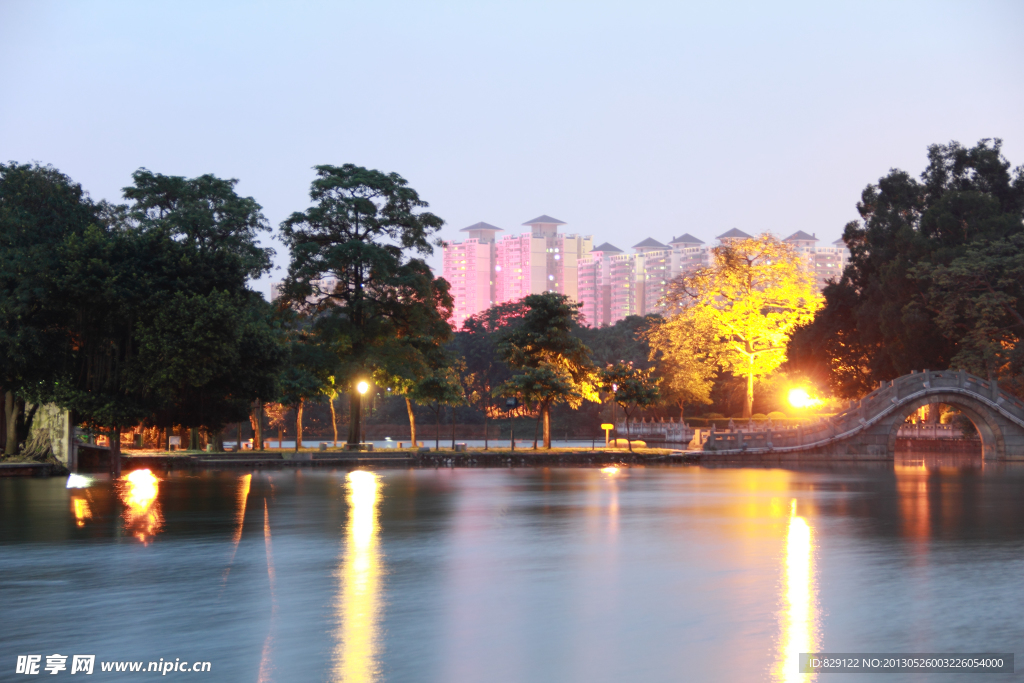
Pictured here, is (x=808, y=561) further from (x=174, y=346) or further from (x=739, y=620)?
(x=174, y=346)

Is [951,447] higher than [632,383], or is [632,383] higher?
[632,383]

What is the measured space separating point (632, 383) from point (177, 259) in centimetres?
3004

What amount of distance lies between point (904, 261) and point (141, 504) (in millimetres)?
51059

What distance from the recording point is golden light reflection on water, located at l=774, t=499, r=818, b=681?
31.3 feet

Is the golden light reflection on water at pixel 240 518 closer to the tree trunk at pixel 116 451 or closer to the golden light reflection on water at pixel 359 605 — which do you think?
the golden light reflection on water at pixel 359 605

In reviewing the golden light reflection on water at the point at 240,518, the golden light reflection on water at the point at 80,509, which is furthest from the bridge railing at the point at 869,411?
the golden light reflection on water at the point at 80,509

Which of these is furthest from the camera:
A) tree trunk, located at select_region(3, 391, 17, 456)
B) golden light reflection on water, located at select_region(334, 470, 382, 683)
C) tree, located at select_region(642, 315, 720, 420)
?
tree, located at select_region(642, 315, 720, 420)

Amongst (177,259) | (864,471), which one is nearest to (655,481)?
(864,471)

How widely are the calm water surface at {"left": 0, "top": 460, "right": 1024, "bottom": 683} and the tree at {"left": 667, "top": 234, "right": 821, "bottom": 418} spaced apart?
43.3m

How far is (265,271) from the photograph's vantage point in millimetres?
53875

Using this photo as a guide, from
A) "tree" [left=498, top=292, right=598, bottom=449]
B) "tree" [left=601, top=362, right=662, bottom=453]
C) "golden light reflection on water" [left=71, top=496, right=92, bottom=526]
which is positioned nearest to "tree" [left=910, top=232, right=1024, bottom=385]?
"tree" [left=601, top=362, right=662, bottom=453]

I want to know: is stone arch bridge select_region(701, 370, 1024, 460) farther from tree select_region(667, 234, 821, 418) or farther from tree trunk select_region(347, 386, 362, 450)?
tree trunk select_region(347, 386, 362, 450)

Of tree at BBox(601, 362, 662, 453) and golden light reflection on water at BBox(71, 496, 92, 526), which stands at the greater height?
tree at BBox(601, 362, 662, 453)

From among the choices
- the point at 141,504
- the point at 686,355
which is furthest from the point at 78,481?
the point at 686,355
